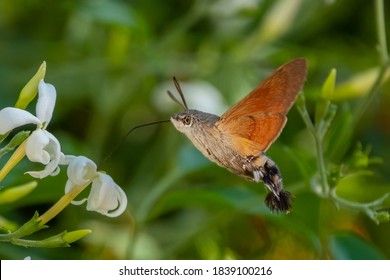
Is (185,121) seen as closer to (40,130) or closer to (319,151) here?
(40,130)

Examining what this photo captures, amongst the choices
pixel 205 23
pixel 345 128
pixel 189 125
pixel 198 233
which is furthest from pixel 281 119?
pixel 205 23

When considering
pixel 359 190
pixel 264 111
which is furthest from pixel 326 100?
pixel 359 190

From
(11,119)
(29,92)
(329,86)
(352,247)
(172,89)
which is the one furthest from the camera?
(172,89)

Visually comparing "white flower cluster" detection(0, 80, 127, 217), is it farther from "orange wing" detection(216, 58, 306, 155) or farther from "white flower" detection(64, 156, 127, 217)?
"orange wing" detection(216, 58, 306, 155)

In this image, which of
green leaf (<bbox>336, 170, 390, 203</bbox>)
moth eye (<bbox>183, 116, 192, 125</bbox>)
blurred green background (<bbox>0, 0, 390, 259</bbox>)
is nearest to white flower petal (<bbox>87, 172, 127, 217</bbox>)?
moth eye (<bbox>183, 116, 192, 125</bbox>)

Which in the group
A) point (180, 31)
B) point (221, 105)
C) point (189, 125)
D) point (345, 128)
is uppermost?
point (189, 125)

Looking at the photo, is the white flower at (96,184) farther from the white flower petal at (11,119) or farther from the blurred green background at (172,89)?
the blurred green background at (172,89)

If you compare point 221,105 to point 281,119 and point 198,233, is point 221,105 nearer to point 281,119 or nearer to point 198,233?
point 198,233
